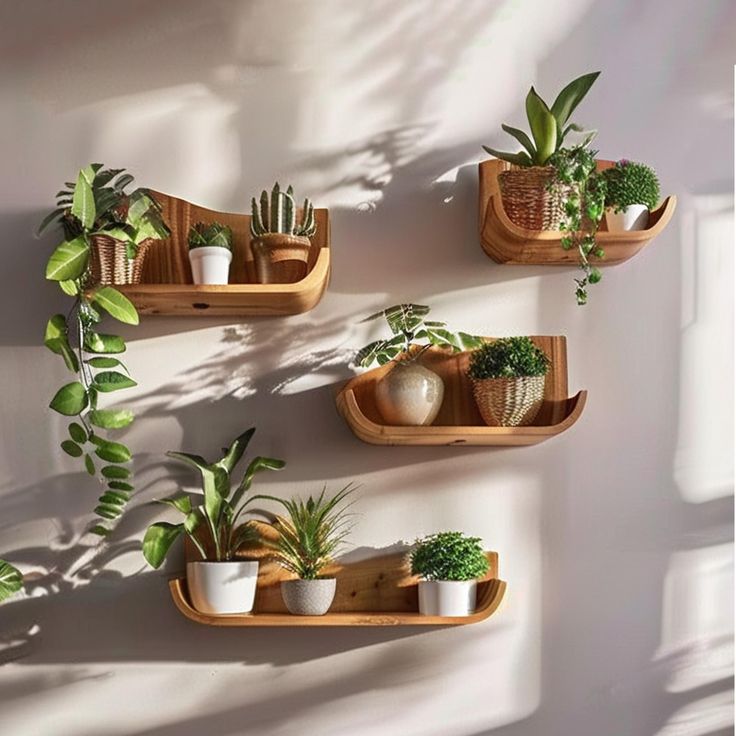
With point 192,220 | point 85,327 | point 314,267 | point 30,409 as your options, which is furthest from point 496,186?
point 30,409

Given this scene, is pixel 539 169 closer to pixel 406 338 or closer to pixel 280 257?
pixel 406 338

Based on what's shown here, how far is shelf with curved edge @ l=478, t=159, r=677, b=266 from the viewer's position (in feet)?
7.34

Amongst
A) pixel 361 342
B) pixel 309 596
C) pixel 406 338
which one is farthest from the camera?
pixel 361 342

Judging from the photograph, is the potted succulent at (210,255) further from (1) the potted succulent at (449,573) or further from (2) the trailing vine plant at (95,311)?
(1) the potted succulent at (449,573)

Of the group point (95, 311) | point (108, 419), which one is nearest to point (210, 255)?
point (95, 311)

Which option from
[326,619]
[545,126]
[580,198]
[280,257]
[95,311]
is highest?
[545,126]

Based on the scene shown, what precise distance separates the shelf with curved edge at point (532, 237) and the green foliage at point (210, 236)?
0.55 metres

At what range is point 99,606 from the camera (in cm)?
231

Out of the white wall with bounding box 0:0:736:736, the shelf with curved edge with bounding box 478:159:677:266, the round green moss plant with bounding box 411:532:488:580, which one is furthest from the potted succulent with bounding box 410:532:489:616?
the shelf with curved edge with bounding box 478:159:677:266

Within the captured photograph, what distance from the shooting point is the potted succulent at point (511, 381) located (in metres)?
2.24

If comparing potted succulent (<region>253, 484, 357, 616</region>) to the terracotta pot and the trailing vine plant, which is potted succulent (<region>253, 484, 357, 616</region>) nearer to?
the trailing vine plant

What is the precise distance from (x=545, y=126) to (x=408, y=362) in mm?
560

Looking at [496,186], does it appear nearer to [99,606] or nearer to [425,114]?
[425,114]

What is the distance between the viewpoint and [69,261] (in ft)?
6.89
